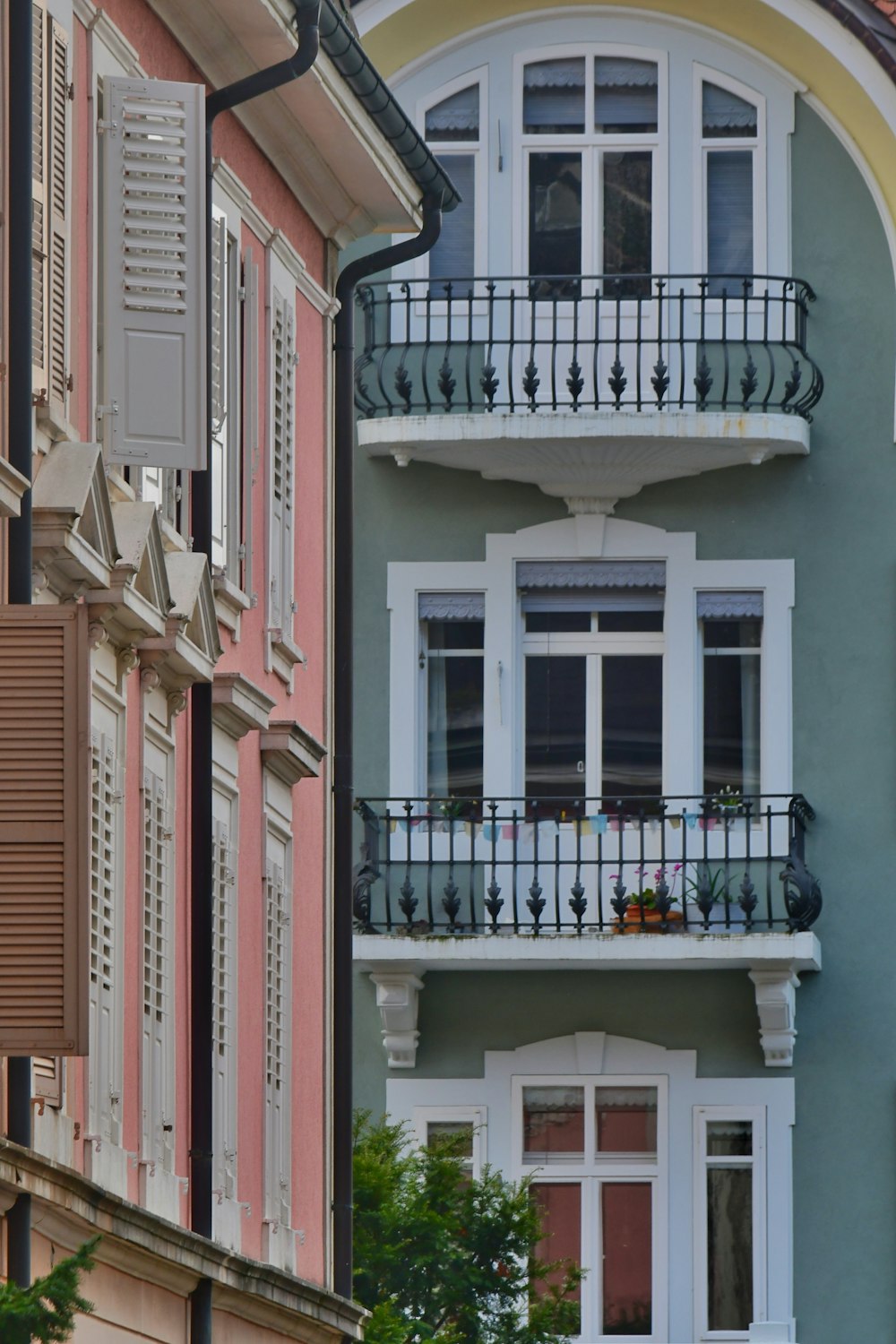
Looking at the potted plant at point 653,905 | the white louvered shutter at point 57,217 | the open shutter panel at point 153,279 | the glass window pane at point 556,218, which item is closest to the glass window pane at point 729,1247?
the potted plant at point 653,905

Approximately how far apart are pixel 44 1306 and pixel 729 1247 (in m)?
18.6

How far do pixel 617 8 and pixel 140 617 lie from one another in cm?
1485

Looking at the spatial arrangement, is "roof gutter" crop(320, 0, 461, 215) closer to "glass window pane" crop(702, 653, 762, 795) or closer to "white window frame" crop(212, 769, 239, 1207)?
"white window frame" crop(212, 769, 239, 1207)

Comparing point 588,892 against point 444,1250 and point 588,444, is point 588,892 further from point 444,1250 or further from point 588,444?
point 444,1250

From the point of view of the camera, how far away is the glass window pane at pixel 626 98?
96.5 ft

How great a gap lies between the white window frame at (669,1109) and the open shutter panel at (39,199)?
1429 centimetres

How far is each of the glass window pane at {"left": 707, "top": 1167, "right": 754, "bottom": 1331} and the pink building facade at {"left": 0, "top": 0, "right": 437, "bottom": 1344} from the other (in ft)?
24.7

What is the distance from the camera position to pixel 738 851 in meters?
28.2

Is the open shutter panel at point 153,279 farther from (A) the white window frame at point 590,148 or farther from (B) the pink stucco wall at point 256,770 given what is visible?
(A) the white window frame at point 590,148

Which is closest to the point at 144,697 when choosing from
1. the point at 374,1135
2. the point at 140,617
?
the point at 140,617

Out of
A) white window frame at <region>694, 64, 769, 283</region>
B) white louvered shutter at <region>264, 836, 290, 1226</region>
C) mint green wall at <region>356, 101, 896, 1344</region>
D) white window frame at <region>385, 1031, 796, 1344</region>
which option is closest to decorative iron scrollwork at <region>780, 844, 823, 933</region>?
mint green wall at <region>356, 101, 896, 1344</region>

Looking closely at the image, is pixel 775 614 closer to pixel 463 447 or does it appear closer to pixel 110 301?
pixel 463 447

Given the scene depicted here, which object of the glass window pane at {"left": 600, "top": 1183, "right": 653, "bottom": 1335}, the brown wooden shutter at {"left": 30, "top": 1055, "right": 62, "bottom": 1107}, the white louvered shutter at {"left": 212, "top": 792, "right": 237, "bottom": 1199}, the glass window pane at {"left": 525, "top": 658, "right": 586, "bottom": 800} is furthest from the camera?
the glass window pane at {"left": 525, "top": 658, "right": 586, "bottom": 800}

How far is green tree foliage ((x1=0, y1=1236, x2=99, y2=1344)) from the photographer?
9.81m
